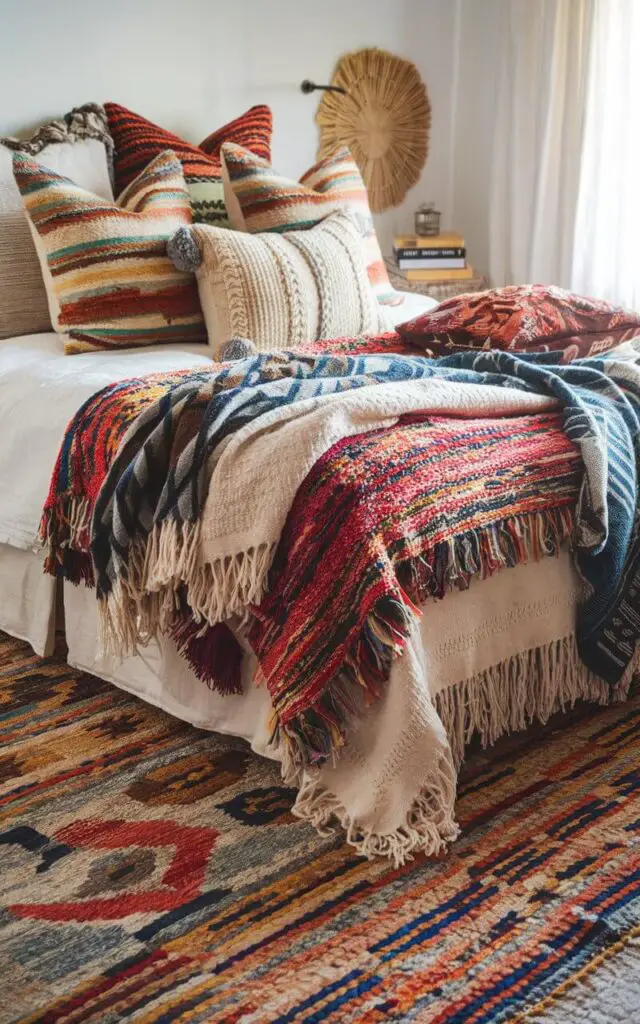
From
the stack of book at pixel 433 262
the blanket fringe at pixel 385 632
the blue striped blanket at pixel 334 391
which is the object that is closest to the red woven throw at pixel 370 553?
the blanket fringe at pixel 385 632

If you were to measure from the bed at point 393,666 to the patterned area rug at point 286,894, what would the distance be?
0.05 m

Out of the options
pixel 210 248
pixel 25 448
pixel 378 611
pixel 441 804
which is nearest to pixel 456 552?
pixel 378 611

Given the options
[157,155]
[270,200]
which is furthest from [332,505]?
[157,155]

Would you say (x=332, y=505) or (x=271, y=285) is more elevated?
(x=271, y=285)

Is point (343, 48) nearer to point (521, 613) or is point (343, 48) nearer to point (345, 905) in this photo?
point (521, 613)

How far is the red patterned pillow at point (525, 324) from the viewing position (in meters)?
2.15

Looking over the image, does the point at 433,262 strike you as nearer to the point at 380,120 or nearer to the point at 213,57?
the point at 380,120

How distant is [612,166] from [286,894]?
2561 millimetres

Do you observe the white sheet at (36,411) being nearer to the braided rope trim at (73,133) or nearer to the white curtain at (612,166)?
the braided rope trim at (73,133)

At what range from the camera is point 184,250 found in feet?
A: 7.81

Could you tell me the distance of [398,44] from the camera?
3.61 metres

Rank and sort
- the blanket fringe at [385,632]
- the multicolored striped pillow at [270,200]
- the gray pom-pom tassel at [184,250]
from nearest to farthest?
the blanket fringe at [385,632] → the gray pom-pom tassel at [184,250] → the multicolored striped pillow at [270,200]

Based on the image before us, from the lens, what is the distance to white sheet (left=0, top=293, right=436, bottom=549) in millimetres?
2033

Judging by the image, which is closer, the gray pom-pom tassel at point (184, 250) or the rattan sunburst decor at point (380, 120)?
the gray pom-pom tassel at point (184, 250)
